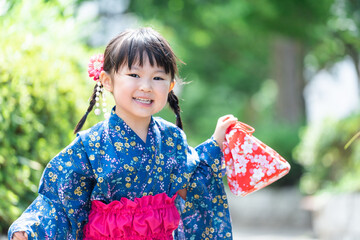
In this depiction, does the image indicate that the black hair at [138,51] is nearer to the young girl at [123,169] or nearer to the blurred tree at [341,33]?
the young girl at [123,169]

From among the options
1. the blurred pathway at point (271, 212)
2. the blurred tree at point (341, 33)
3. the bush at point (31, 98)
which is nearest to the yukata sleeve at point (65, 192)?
the bush at point (31, 98)

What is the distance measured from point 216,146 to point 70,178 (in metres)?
0.75

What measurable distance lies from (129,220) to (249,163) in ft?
2.15

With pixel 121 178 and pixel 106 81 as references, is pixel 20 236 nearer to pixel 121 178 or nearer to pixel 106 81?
pixel 121 178

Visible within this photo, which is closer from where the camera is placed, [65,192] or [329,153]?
[65,192]

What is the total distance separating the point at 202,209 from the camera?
9.58 feet

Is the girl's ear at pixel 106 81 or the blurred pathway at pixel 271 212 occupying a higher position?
the blurred pathway at pixel 271 212

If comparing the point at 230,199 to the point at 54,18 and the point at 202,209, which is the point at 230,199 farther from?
the point at 202,209

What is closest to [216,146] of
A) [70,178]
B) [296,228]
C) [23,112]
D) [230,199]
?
[70,178]

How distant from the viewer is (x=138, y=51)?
2656 mm

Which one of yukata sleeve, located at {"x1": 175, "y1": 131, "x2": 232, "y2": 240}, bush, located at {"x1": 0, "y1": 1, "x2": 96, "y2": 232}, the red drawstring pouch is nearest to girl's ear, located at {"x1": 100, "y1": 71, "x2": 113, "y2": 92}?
yukata sleeve, located at {"x1": 175, "y1": 131, "x2": 232, "y2": 240}

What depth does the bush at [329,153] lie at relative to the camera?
6945 millimetres

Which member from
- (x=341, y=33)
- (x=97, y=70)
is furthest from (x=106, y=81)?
(x=341, y=33)

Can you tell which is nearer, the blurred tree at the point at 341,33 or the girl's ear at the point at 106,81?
the girl's ear at the point at 106,81
